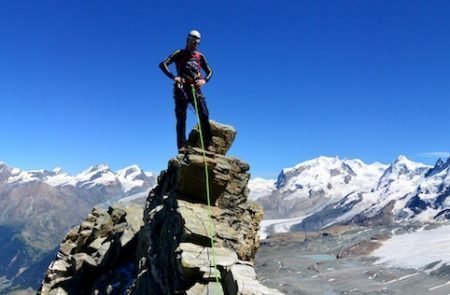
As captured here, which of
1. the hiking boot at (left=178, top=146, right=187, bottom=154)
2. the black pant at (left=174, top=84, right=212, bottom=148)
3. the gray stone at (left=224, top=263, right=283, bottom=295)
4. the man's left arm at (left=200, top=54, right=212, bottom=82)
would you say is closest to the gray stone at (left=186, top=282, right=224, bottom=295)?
the gray stone at (left=224, top=263, right=283, bottom=295)

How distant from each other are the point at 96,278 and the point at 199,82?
54.5ft

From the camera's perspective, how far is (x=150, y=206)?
29.0 metres

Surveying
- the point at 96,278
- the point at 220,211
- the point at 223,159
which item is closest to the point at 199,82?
the point at 223,159

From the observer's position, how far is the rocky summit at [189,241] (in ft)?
57.6

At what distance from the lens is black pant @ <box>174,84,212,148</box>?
23203 mm

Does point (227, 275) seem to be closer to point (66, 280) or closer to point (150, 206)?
point (150, 206)

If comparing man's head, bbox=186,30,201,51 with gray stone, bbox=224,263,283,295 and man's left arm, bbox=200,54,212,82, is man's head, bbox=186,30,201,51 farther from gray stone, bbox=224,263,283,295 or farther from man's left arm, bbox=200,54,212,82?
gray stone, bbox=224,263,283,295

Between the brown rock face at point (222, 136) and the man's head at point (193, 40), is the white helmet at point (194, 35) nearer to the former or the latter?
the man's head at point (193, 40)

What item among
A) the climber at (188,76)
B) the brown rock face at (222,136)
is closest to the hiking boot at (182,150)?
the climber at (188,76)

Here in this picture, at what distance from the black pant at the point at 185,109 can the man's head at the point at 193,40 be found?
180cm

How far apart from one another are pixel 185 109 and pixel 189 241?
7215 mm

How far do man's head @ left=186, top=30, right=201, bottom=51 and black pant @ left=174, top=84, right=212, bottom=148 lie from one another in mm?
1802

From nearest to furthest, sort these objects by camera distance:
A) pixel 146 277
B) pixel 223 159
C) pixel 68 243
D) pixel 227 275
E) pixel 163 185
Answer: pixel 227 275 → pixel 146 277 → pixel 223 159 → pixel 163 185 → pixel 68 243

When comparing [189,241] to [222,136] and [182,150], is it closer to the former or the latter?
[182,150]
